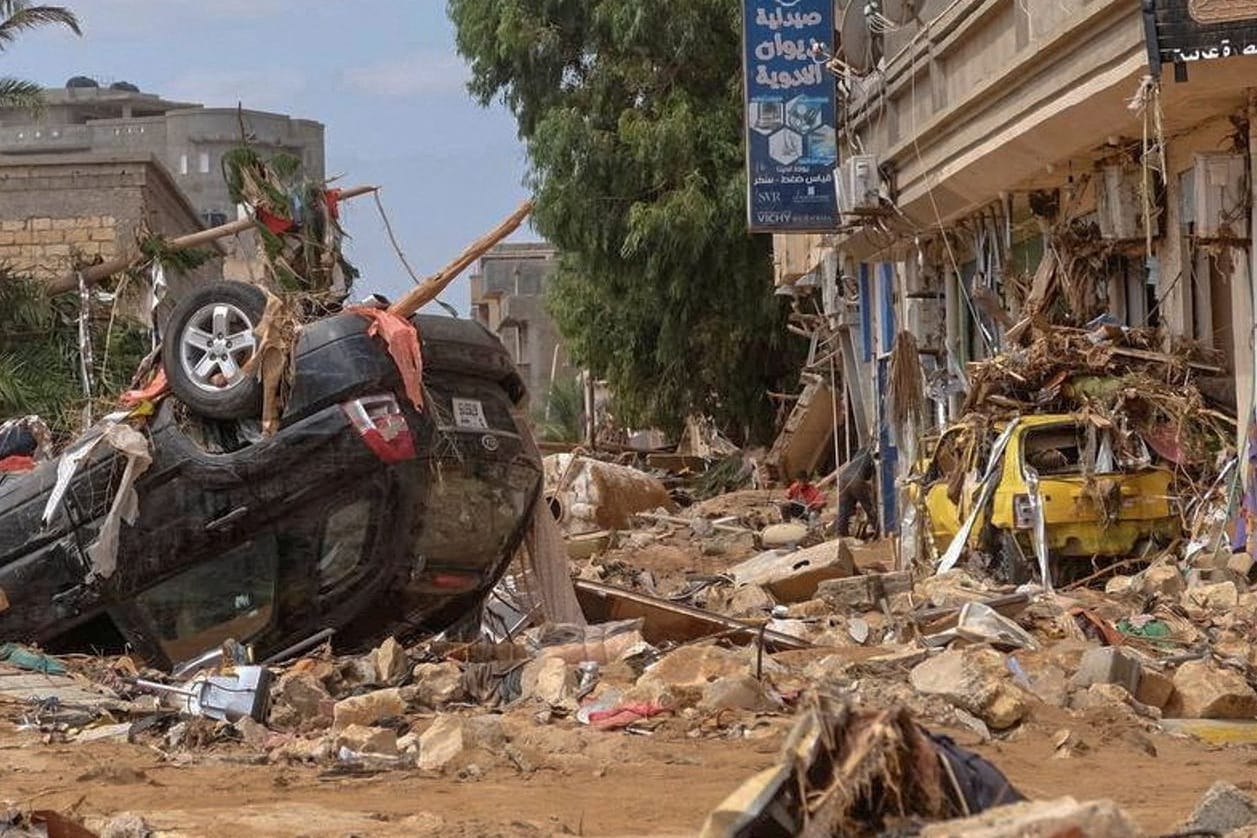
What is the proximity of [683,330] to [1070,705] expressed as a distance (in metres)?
27.2

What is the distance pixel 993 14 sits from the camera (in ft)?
64.0

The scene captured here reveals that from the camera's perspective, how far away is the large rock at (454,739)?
9664 millimetres

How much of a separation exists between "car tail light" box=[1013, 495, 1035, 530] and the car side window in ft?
20.1

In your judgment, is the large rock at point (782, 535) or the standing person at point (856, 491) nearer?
the large rock at point (782, 535)

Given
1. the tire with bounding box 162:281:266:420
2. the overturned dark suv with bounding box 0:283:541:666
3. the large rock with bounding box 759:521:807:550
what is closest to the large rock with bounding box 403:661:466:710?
the overturned dark suv with bounding box 0:283:541:666

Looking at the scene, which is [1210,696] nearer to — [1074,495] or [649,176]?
[1074,495]

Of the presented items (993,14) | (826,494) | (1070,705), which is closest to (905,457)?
(826,494)

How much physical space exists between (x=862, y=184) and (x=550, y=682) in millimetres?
13603

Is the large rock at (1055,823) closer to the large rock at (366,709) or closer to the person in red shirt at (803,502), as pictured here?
the large rock at (366,709)

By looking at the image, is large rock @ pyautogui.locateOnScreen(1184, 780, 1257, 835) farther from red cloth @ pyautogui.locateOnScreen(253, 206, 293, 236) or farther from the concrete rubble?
red cloth @ pyautogui.locateOnScreen(253, 206, 293, 236)

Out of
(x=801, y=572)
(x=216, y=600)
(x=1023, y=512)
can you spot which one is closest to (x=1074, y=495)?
(x=1023, y=512)

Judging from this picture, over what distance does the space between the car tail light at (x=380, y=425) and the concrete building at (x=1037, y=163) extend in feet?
18.1

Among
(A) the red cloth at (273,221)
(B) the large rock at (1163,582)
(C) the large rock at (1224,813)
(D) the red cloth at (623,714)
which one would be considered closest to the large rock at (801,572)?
(B) the large rock at (1163,582)

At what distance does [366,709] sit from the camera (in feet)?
36.0
